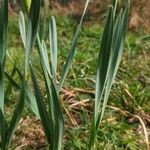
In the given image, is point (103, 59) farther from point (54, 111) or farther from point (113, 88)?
point (113, 88)

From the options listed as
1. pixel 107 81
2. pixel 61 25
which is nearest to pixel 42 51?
pixel 107 81

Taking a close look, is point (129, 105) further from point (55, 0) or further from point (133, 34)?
point (55, 0)

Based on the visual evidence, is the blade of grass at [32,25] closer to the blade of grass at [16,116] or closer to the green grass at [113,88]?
the blade of grass at [16,116]

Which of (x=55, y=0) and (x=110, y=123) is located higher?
(x=55, y=0)

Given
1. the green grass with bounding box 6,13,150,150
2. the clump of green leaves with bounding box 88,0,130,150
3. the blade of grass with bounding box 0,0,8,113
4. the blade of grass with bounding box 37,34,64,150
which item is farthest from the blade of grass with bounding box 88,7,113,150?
the green grass with bounding box 6,13,150,150

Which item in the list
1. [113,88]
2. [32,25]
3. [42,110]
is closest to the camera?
[32,25]

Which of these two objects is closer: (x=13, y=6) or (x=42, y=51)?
(x=42, y=51)

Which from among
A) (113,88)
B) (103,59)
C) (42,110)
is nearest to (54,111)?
(42,110)

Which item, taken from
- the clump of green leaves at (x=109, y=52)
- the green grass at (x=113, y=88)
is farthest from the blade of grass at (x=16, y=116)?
the green grass at (x=113, y=88)
